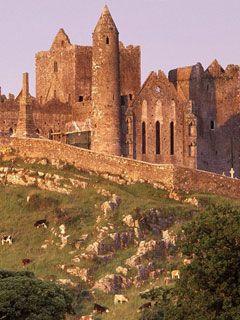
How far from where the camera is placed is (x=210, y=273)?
65.3 metres

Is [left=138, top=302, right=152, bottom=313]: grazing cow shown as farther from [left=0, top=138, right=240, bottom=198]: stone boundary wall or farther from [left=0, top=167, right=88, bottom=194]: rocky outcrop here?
[left=0, top=138, right=240, bottom=198]: stone boundary wall

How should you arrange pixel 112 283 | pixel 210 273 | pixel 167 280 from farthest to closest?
pixel 112 283, pixel 167 280, pixel 210 273

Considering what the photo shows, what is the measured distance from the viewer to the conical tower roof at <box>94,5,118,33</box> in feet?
351

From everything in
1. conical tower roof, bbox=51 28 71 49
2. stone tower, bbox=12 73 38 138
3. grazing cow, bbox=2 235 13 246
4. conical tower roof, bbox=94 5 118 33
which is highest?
conical tower roof, bbox=94 5 118 33

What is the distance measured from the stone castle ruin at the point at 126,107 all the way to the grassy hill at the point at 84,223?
852cm

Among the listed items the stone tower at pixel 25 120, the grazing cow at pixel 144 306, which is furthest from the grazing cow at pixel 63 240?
the stone tower at pixel 25 120

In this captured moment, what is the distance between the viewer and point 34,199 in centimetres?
9500

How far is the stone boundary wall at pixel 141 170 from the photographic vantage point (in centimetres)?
9844

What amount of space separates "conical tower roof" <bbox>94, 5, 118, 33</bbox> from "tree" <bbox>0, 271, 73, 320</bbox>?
38442 millimetres

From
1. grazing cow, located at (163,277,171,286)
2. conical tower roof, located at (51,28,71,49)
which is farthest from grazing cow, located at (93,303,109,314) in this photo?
conical tower roof, located at (51,28,71,49)

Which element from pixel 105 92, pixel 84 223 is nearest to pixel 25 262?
pixel 84 223

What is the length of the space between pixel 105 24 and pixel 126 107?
648 centimetres

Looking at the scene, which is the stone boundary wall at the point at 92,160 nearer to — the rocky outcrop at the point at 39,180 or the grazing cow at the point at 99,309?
the rocky outcrop at the point at 39,180

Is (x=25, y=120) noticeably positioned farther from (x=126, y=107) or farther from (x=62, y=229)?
(x=62, y=229)
